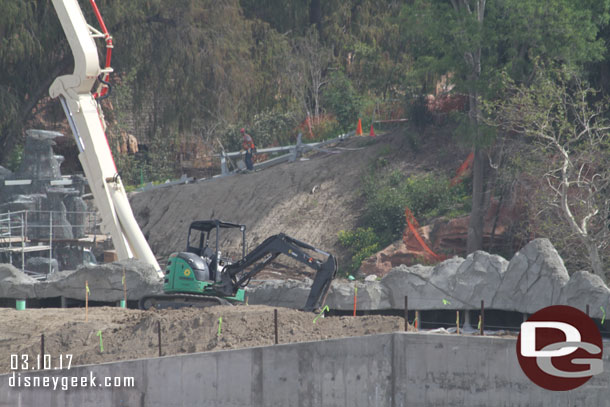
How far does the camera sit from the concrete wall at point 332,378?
13586 mm

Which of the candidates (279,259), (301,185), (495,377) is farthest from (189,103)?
(495,377)

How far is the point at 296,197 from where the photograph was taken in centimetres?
3319

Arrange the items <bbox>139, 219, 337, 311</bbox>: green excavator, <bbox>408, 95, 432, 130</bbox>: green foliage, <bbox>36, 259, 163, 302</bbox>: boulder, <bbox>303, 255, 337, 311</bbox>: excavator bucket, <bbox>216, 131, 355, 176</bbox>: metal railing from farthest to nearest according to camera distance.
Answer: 1. <bbox>216, 131, 355, 176</bbox>: metal railing
2. <bbox>408, 95, 432, 130</bbox>: green foliage
3. <bbox>36, 259, 163, 302</bbox>: boulder
4. <bbox>139, 219, 337, 311</bbox>: green excavator
5. <bbox>303, 255, 337, 311</bbox>: excavator bucket

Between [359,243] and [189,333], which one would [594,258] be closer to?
[189,333]

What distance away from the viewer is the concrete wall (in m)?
13.6

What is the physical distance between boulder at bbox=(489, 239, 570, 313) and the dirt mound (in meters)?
4.80

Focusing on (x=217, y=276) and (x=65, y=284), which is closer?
(x=217, y=276)

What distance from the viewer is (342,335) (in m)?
15.8

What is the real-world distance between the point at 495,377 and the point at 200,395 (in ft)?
15.4

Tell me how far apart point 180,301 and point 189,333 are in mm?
4317

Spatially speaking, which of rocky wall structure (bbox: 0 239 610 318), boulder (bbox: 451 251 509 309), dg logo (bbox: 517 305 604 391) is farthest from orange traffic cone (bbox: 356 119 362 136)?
dg logo (bbox: 517 305 604 391)

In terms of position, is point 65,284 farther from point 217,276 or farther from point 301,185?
point 301,185

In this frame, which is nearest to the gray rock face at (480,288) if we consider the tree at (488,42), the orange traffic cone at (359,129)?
the tree at (488,42)

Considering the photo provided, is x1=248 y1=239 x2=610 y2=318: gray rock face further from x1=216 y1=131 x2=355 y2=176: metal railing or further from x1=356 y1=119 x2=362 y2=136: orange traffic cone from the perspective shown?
x1=356 y1=119 x2=362 y2=136: orange traffic cone
